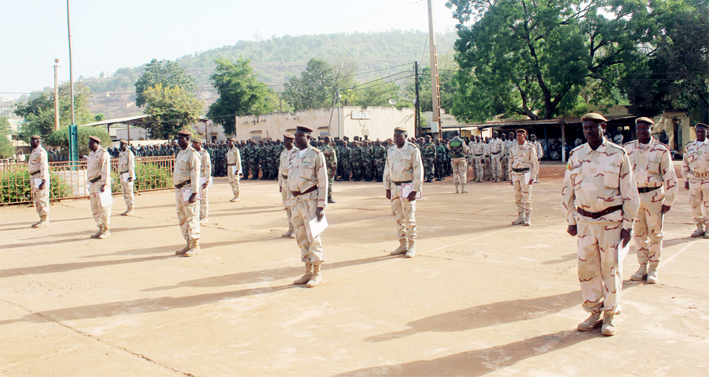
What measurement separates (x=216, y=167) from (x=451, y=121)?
2574cm

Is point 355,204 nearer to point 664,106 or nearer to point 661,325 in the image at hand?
point 661,325

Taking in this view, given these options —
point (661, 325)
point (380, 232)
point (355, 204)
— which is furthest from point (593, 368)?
point (355, 204)

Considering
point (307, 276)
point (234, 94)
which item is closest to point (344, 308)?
point (307, 276)

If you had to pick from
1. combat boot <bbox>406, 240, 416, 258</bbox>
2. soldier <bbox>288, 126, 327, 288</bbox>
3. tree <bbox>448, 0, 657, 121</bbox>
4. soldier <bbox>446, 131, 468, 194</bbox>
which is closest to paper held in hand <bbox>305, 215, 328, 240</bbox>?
soldier <bbox>288, 126, 327, 288</bbox>

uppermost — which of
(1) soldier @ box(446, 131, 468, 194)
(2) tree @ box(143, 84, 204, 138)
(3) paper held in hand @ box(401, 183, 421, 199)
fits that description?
(2) tree @ box(143, 84, 204, 138)

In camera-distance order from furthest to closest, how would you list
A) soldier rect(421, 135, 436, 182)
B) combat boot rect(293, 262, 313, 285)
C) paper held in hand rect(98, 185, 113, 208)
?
1. soldier rect(421, 135, 436, 182)
2. paper held in hand rect(98, 185, 113, 208)
3. combat boot rect(293, 262, 313, 285)

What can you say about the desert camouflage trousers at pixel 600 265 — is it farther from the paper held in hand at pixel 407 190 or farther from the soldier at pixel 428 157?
the soldier at pixel 428 157

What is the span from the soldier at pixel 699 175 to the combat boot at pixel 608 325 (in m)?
5.19

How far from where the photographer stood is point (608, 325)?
15.3 feet

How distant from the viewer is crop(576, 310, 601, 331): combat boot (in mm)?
4746

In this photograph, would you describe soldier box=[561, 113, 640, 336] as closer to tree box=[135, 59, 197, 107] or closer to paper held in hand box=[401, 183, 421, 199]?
paper held in hand box=[401, 183, 421, 199]

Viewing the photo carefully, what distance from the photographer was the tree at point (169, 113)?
44531 millimetres

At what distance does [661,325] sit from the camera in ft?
15.9

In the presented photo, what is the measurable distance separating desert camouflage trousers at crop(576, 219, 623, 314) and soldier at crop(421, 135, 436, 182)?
16.2 m
